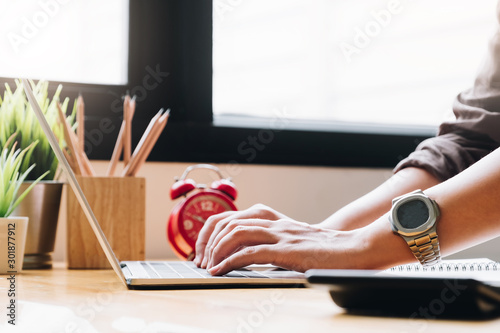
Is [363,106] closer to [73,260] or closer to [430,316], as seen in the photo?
[73,260]

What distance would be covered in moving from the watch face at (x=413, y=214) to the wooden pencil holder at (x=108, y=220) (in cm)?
55

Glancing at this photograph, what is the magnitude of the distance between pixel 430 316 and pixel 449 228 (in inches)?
11.8

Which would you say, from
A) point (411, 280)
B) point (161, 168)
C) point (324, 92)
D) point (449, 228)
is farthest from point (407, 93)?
point (411, 280)

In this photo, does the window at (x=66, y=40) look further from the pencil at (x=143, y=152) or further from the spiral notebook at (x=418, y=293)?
the spiral notebook at (x=418, y=293)

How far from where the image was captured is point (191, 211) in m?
1.18

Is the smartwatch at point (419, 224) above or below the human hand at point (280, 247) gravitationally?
above

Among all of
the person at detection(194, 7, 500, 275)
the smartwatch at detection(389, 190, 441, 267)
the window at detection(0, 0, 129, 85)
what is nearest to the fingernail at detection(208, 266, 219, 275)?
the person at detection(194, 7, 500, 275)

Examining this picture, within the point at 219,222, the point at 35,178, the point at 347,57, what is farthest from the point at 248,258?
the point at 347,57

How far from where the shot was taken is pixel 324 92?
1692 millimetres
